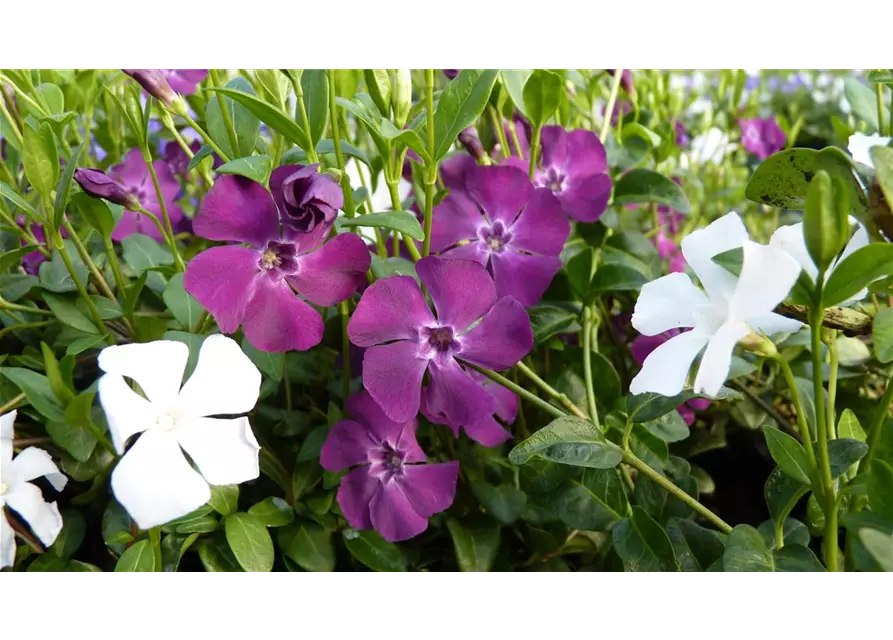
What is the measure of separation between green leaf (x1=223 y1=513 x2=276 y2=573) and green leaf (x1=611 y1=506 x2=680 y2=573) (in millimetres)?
244

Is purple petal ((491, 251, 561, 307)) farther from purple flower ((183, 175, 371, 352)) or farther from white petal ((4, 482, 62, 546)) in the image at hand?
white petal ((4, 482, 62, 546))

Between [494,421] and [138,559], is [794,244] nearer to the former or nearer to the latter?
[494,421]

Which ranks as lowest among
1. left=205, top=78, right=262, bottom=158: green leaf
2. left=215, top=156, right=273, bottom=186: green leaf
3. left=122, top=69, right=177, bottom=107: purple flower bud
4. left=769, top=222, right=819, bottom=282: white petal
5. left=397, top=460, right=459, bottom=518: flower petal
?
left=397, top=460, right=459, bottom=518: flower petal

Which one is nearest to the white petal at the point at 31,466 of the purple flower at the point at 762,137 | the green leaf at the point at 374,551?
the green leaf at the point at 374,551

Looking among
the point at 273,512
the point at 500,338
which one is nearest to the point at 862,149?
the point at 500,338

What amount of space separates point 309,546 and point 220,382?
190 millimetres

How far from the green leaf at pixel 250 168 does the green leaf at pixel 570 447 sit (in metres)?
0.23

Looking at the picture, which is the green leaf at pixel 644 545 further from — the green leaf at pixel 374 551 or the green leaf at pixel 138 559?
the green leaf at pixel 138 559

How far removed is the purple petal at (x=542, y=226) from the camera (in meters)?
0.62

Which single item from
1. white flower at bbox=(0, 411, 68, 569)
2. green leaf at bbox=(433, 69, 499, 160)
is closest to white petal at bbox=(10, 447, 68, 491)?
white flower at bbox=(0, 411, 68, 569)

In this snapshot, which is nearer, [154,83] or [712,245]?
[712,245]

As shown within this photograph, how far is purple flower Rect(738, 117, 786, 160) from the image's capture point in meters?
1.28

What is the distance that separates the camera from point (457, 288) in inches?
19.5
